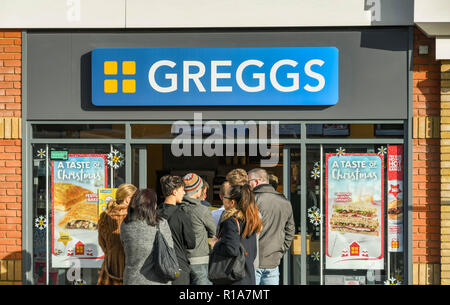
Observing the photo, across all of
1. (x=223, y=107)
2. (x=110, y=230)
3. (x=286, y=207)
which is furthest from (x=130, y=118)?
(x=286, y=207)

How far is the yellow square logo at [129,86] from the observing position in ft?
23.2

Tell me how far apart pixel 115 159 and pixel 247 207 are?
8.99 feet

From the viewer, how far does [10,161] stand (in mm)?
7184

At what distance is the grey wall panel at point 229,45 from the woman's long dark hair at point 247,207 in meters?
2.04

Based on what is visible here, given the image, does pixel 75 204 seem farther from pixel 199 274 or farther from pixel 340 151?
pixel 340 151

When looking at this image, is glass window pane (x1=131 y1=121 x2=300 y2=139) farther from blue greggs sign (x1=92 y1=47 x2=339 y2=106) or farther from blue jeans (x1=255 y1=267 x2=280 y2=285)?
blue jeans (x1=255 y1=267 x2=280 y2=285)

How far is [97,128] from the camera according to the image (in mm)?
7215

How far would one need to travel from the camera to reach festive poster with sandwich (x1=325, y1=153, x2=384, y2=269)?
7.04 m

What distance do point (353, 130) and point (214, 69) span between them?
2.04 meters

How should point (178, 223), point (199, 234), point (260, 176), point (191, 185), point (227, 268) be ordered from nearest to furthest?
point (227, 268), point (178, 223), point (199, 234), point (191, 185), point (260, 176)

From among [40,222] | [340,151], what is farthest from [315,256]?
[40,222]

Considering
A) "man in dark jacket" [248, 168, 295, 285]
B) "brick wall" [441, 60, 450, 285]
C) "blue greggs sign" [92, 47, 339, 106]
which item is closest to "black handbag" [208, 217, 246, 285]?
"man in dark jacket" [248, 168, 295, 285]

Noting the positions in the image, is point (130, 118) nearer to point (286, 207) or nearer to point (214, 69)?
point (214, 69)

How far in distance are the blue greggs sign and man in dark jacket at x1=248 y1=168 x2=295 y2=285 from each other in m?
1.44
